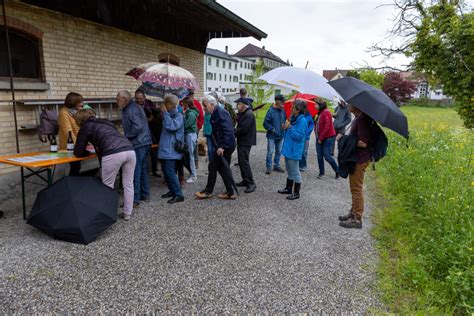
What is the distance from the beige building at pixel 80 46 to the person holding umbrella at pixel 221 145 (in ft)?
7.73

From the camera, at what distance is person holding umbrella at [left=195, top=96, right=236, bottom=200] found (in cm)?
536

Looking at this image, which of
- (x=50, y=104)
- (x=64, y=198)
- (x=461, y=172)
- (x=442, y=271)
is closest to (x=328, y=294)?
(x=442, y=271)

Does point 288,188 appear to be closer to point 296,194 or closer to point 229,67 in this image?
point 296,194

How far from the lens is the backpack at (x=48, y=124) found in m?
4.97

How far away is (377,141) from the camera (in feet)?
14.2

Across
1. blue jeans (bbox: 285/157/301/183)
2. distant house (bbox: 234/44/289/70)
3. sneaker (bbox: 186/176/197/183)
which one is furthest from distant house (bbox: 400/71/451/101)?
distant house (bbox: 234/44/289/70)

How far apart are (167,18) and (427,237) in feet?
25.3

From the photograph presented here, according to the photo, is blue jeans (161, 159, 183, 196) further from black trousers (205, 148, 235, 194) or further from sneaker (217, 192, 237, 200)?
sneaker (217, 192, 237, 200)

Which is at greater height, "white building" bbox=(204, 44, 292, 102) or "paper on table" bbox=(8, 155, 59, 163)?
"white building" bbox=(204, 44, 292, 102)

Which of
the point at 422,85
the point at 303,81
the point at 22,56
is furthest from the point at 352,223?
the point at 422,85

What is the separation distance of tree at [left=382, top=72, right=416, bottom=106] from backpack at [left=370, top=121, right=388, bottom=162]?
49.1m

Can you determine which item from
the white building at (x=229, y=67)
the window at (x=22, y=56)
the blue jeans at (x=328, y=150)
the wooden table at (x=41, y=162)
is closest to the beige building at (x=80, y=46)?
the window at (x=22, y=56)

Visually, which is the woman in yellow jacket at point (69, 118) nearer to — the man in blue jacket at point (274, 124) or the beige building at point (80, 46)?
the beige building at point (80, 46)

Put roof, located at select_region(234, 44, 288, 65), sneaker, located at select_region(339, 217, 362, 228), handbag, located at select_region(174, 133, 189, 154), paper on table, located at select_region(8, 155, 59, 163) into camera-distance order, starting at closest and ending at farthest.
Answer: paper on table, located at select_region(8, 155, 59, 163), sneaker, located at select_region(339, 217, 362, 228), handbag, located at select_region(174, 133, 189, 154), roof, located at select_region(234, 44, 288, 65)
